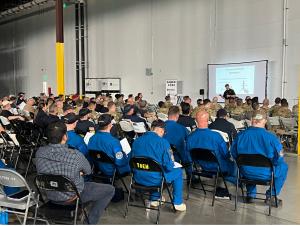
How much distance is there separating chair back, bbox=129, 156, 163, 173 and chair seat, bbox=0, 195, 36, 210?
122cm

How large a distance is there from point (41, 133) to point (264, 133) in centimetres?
478

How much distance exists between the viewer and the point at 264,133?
15.8ft

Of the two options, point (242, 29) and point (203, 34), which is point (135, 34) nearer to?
point (203, 34)

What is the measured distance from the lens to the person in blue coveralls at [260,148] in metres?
4.75

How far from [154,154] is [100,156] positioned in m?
0.71

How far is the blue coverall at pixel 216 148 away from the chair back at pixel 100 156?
1.11m

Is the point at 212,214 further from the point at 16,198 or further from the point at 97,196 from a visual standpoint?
the point at 16,198

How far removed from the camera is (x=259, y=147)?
15.9 feet

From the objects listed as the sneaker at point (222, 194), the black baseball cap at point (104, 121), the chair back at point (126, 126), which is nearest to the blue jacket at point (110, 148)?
the black baseball cap at point (104, 121)

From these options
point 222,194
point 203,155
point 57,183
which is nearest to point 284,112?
point 222,194

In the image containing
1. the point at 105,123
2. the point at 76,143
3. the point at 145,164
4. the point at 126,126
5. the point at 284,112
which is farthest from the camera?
the point at 284,112

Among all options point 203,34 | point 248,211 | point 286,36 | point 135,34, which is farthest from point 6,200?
point 135,34

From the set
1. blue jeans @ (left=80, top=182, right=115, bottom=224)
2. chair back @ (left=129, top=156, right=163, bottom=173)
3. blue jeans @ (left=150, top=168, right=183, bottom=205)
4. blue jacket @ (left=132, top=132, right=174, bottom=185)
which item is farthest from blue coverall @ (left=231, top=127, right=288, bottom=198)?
blue jeans @ (left=80, top=182, right=115, bottom=224)

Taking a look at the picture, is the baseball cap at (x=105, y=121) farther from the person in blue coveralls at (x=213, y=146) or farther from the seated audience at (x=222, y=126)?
the seated audience at (x=222, y=126)
